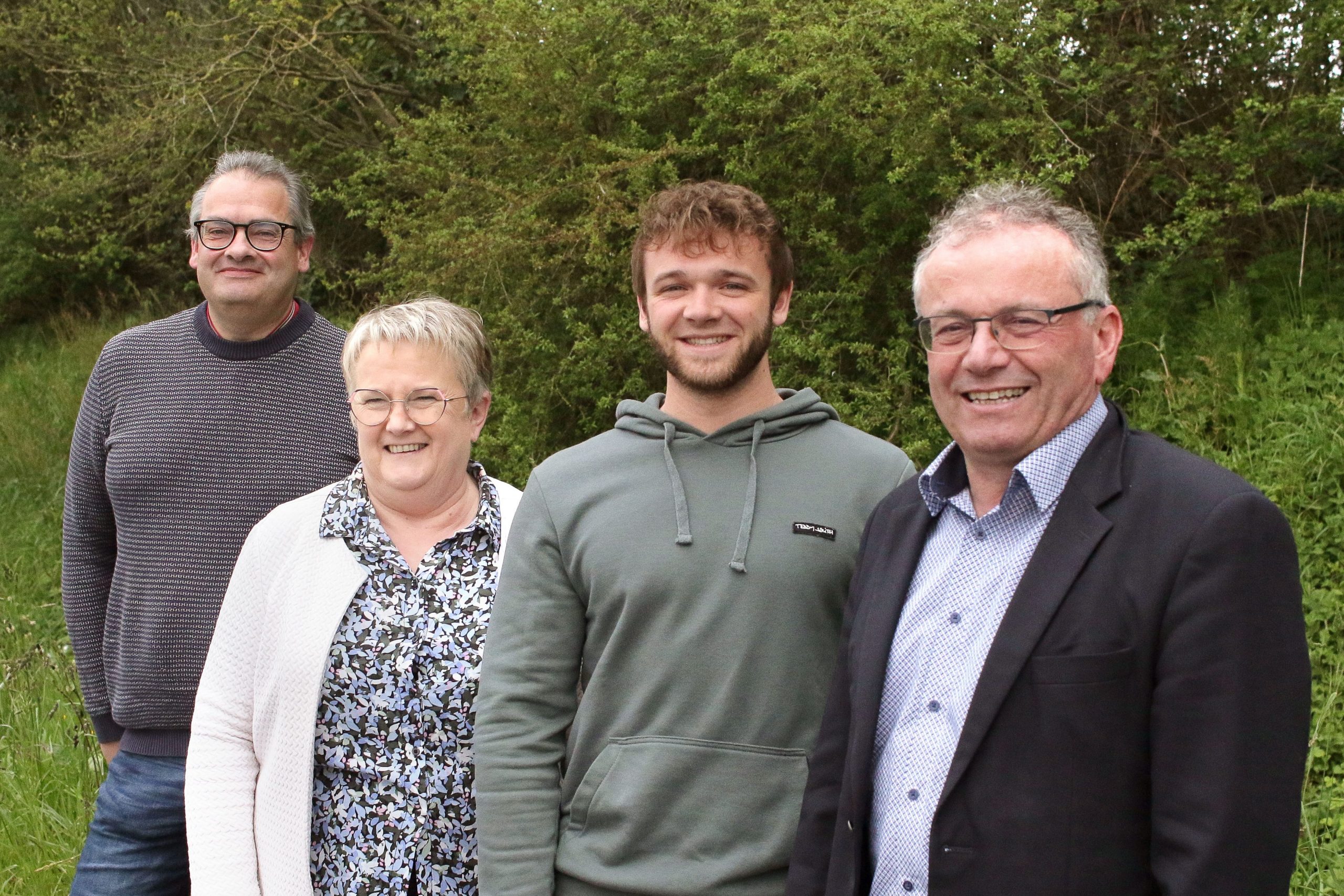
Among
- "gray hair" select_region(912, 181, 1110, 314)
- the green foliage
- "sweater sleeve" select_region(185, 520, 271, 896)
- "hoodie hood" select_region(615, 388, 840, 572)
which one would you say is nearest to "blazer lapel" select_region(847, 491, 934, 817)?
"hoodie hood" select_region(615, 388, 840, 572)

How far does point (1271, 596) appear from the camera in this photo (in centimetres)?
172

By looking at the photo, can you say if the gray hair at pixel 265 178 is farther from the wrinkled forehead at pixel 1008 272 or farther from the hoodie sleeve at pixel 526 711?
the wrinkled forehead at pixel 1008 272

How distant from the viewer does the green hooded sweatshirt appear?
2385 millimetres

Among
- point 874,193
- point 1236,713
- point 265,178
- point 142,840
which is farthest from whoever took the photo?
point 874,193

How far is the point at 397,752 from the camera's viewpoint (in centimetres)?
264

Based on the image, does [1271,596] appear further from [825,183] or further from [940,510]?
[825,183]

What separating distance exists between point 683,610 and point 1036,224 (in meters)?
0.99

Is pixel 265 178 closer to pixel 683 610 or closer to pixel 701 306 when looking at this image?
pixel 701 306

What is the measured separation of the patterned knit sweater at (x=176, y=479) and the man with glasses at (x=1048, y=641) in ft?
5.66

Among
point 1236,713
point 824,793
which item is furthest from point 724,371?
point 1236,713

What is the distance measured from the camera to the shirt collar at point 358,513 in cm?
280

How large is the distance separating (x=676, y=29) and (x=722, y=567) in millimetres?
4900

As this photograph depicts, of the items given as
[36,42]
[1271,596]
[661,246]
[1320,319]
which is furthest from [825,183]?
[36,42]

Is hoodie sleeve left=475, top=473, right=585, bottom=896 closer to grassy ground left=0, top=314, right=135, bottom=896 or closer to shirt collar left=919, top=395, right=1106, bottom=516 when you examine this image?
shirt collar left=919, top=395, right=1106, bottom=516
